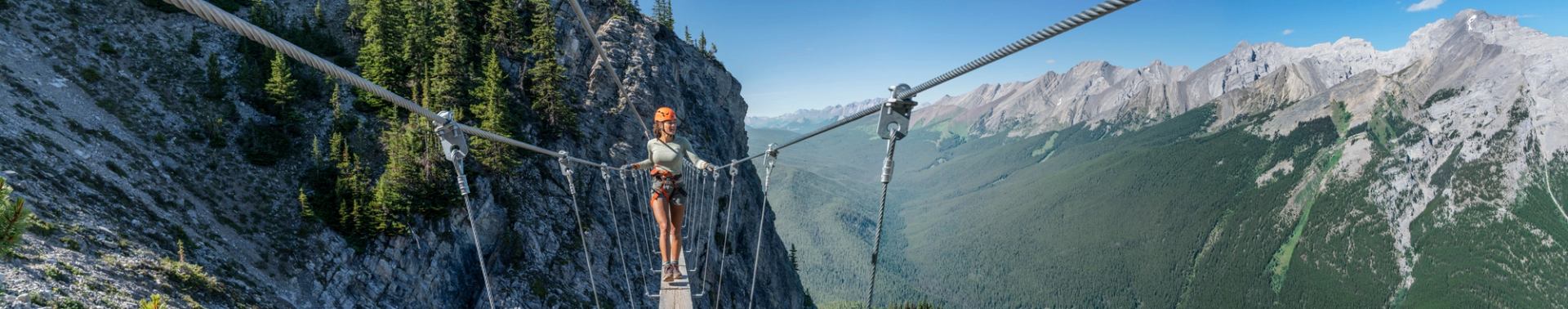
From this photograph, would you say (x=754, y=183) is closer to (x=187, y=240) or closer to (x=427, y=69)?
(x=427, y=69)

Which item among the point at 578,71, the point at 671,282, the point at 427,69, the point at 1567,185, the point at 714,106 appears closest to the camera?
the point at 671,282

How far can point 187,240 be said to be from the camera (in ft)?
66.2

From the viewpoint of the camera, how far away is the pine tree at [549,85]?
41.7 metres

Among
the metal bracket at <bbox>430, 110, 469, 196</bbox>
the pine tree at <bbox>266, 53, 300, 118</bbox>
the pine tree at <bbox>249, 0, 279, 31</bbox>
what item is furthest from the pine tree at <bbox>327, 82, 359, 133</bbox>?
the metal bracket at <bbox>430, 110, 469, 196</bbox>

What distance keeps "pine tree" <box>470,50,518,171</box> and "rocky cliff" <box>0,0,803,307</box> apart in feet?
3.47

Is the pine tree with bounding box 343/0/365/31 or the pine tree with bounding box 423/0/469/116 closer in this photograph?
the pine tree with bounding box 423/0/469/116

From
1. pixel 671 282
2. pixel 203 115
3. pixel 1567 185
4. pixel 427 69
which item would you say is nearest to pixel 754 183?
pixel 427 69

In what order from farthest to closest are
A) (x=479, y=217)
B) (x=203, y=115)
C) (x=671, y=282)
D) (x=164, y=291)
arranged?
1. (x=479, y=217)
2. (x=203, y=115)
3. (x=164, y=291)
4. (x=671, y=282)

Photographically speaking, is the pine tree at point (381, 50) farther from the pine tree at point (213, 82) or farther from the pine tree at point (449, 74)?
the pine tree at point (213, 82)

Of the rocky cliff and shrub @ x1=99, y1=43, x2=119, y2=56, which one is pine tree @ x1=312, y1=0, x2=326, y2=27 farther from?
shrub @ x1=99, y1=43, x2=119, y2=56

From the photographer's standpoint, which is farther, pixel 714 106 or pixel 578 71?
pixel 714 106

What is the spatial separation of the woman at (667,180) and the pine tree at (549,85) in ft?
103

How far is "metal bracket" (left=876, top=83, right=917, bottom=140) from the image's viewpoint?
7.11m

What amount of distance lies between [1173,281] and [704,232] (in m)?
200
